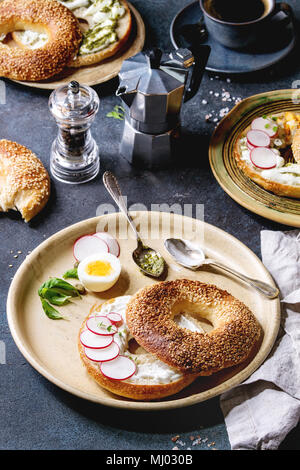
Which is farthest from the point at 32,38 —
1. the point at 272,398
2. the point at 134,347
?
the point at 272,398

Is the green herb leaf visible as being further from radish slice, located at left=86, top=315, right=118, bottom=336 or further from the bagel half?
radish slice, located at left=86, top=315, right=118, bottom=336

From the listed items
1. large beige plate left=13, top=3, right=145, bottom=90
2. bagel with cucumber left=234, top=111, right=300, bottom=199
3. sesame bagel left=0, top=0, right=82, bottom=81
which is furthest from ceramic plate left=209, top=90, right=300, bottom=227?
sesame bagel left=0, top=0, right=82, bottom=81

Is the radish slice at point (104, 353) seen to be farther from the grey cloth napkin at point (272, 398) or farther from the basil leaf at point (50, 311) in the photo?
the grey cloth napkin at point (272, 398)

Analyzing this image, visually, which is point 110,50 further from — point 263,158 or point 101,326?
point 101,326

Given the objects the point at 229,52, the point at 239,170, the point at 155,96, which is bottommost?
the point at 239,170

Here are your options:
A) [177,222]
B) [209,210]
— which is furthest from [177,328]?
[209,210]

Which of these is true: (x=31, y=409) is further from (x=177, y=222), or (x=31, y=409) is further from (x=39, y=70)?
(x=39, y=70)
